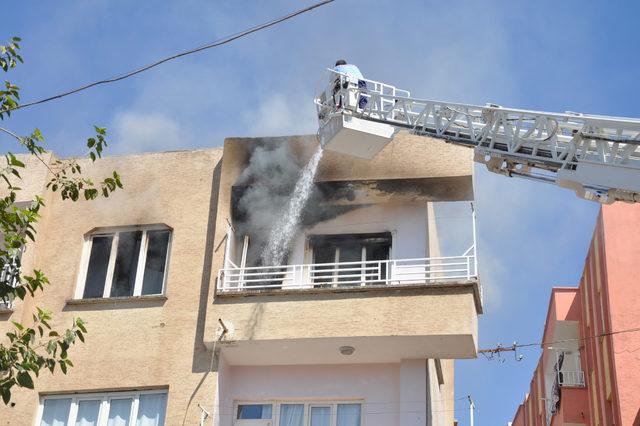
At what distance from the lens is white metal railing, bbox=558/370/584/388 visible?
3180 cm

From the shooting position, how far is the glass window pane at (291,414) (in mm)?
19578

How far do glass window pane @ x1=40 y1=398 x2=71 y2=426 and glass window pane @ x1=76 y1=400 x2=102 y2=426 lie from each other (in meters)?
0.24

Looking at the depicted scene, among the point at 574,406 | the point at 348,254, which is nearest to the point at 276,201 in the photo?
the point at 348,254

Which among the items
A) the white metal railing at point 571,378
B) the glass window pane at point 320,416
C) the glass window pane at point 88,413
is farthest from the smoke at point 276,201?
the white metal railing at point 571,378

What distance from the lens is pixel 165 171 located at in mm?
21922

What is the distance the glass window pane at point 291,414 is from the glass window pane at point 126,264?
13.3 feet

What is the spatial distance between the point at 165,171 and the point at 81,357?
4.40 meters

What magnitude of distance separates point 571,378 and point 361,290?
15.9 m

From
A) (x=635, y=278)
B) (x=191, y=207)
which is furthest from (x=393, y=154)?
(x=635, y=278)

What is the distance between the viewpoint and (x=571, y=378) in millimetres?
32812

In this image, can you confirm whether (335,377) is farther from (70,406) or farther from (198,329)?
(70,406)

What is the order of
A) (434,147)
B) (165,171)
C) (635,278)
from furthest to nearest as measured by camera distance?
1. (635,278)
2. (165,171)
3. (434,147)

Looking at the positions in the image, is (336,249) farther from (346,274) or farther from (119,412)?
(119,412)

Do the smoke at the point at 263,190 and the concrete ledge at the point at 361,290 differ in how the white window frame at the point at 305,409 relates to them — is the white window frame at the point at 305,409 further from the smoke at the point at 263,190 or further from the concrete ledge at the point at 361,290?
the smoke at the point at 263,190
